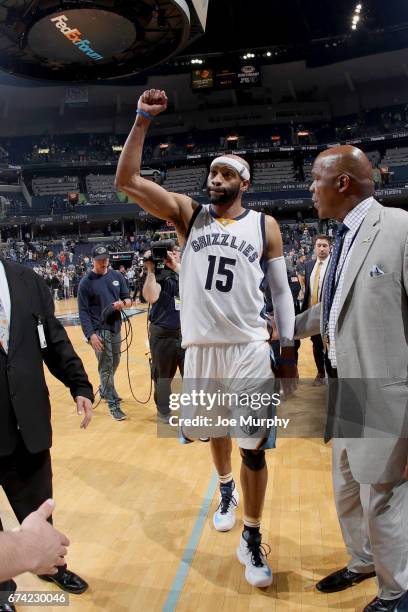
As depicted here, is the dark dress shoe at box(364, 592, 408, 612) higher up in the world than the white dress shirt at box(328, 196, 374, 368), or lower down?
lower down

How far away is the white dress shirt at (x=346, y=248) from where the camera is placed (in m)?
2.34

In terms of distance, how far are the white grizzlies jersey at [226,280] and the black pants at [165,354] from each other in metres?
2.67

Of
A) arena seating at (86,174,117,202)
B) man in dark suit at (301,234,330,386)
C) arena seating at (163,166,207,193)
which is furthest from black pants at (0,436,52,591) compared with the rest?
arena seating at (86,174,117,202)

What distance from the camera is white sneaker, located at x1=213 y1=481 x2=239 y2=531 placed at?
10.8ft

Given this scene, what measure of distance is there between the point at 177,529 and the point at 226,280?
1720mm

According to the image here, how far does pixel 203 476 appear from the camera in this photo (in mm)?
4180

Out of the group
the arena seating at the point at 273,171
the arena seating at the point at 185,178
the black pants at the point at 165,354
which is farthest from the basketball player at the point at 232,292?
the arena seating at the point at 273,171

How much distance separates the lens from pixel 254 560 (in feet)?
9.05

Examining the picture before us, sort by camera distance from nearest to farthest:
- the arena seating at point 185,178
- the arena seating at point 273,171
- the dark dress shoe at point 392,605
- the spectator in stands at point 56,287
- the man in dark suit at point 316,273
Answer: the dark dress shoe at point 392,605 < the man in dark suit at point 316,273 < the spectator in stands at point 56,287 < the arena seating at point 185,178 < the arena seating at point 273,171

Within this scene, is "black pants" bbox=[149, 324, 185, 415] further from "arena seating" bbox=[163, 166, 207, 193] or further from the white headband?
"arena seating" bbox=[163, 166, 207, 193]

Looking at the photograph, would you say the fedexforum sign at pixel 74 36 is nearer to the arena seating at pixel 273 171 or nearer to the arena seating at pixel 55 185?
the arena seating at pixel 273 171

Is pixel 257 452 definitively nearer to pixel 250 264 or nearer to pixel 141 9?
pixel 250 264

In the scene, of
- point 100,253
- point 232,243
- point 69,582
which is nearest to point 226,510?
point 69,582

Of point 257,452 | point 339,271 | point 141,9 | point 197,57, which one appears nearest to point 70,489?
point 257,452
